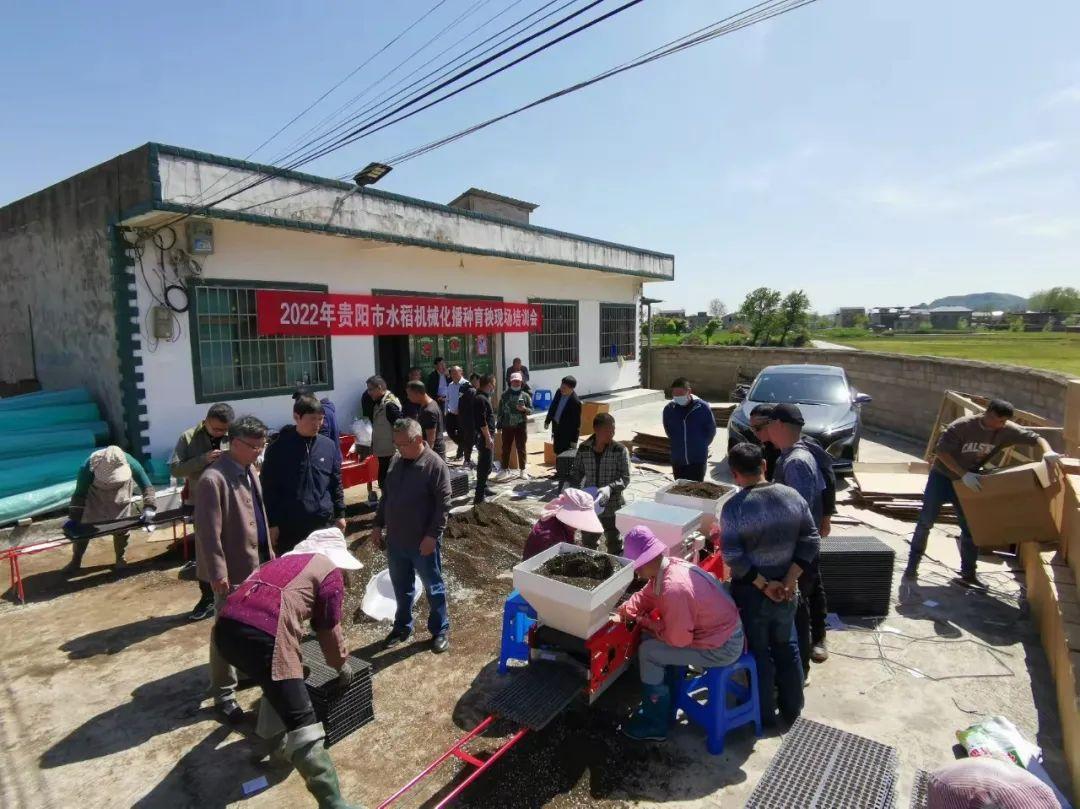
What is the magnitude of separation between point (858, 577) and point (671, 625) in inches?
97.4

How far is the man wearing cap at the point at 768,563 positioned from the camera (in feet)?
11.2

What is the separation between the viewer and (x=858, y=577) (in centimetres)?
489

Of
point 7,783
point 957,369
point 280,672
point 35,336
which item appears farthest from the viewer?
point 957,369

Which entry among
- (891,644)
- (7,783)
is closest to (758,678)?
(891,644)

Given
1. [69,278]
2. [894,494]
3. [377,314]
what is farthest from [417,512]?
→ [69,278]

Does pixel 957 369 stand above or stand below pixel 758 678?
above

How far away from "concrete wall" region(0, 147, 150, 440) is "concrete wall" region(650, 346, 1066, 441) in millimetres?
13691

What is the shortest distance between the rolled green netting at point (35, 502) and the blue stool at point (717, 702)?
737 centimetres

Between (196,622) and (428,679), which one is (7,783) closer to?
(196,622)

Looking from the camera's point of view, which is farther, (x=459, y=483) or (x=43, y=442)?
(x=459, y=483)

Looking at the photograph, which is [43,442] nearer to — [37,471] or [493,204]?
[37,471]

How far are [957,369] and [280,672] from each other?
13.7m

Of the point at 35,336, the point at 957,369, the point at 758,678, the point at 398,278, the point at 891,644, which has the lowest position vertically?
the point at 891,644

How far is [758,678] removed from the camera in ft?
11.7
